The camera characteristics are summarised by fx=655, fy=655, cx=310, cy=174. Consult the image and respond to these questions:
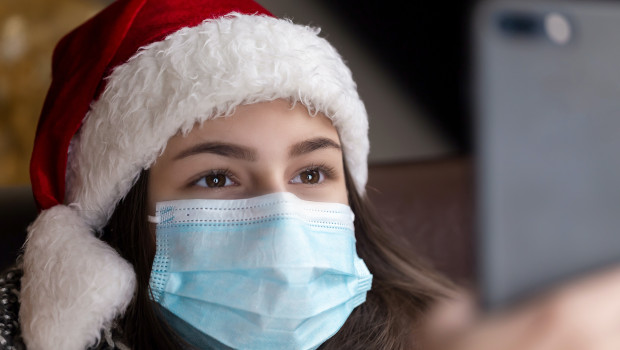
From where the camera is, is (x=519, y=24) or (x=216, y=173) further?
(x=216, y=173)

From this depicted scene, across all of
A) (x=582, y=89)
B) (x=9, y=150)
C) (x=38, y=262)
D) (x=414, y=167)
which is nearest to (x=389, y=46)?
(x=414, y=167)

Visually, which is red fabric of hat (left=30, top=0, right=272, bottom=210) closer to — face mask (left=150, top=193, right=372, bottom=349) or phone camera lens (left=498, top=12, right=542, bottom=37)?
face mask (left=150, top=193, right=372, bottom=349)

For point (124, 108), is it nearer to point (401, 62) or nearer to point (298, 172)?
point (298, 172)

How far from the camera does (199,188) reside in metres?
0.95

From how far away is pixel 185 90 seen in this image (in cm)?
91

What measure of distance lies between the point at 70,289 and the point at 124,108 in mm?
264

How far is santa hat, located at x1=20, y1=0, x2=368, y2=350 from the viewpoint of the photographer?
2.96ft

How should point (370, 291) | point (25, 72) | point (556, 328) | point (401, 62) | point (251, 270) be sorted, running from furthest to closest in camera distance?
point (401, 62) < point (25, 72) < point (370, 291) < point (251, 270) < point (556, 328)

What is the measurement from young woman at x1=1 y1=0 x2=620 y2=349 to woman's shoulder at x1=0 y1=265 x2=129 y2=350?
0.01m

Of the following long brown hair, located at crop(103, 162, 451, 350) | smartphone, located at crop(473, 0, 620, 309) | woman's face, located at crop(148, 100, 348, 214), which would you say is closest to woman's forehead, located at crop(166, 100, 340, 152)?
woman's face, located at crop(148, 100, 348, 214)

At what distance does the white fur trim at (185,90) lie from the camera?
2.99 ft

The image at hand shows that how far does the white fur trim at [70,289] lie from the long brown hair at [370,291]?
49mm

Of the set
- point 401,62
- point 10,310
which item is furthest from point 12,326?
point 401,62

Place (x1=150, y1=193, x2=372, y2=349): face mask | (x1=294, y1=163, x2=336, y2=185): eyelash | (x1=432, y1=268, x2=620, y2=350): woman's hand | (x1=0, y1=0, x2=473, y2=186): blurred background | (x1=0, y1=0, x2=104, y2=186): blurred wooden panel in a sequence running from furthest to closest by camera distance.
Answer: (x1=0, y1=0, x2=473, y2=186): blurred background
(x1=0, y1=0, x2=104, y2=186): blurred wooden panel
(x1=294, y1=163, x2=336, y2=185): eyelash
(x1=150, y1=193, x2=372, y2=349): face mask
(x1=432, y1=268, x2=620, y2=350): woman's hand
